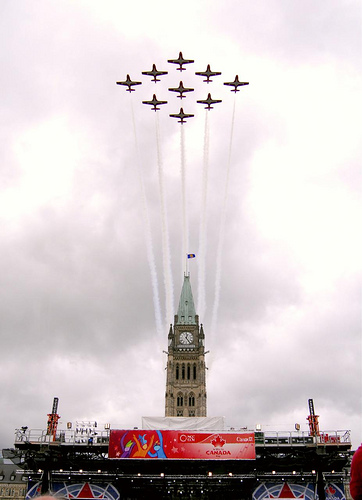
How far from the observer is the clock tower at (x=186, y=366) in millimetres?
123062

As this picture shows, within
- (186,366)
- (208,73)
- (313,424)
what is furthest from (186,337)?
(208,73)

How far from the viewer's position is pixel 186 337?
14088cm

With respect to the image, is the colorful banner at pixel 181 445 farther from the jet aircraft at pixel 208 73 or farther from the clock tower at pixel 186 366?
the clock tower at pixel 186 366

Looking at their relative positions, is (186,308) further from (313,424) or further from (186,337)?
(313,424)

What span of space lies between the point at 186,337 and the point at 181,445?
82.5 meters

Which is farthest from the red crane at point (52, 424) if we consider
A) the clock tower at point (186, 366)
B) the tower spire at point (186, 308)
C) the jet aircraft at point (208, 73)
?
the tower spire at point (186, 308)

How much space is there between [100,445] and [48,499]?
59.7 m

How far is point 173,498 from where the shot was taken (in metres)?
73.3

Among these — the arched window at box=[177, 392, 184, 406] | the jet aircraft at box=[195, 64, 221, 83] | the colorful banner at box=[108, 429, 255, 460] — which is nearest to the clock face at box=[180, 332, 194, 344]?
the arched window at box=[177, 392, 184, 406]

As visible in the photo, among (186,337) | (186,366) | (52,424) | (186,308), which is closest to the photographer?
(52,424)

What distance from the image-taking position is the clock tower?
404ft

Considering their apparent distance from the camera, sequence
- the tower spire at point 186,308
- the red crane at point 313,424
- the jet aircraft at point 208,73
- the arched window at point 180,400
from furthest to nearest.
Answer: the tower spire at point 186,308
the arched window at point 180,400
the jet aircraft at point 208,73
the red crane at point 313,424

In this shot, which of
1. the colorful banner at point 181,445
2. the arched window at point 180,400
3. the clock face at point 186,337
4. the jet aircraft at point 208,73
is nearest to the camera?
the colorful banner at point 181,445

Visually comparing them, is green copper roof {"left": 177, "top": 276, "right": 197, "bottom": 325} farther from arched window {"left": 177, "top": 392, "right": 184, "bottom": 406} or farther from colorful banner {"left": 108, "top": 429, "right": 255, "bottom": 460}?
colorful banner {"left": 108, "top": 429, "right": 255, "bottom": 460}
